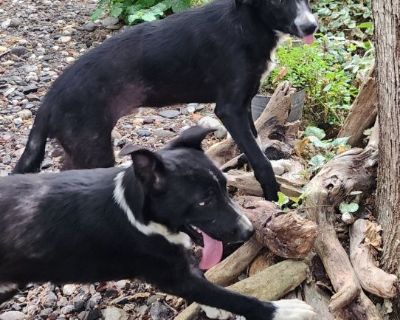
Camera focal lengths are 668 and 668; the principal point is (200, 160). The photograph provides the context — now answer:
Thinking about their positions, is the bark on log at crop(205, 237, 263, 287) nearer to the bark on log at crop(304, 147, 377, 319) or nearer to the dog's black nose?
the bark on log at crop(304, 147, 377, 319)

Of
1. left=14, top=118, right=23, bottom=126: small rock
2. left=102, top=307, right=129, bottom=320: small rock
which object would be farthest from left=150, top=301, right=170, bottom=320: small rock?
left=14, top=118, right=23, bottom=126: small rock

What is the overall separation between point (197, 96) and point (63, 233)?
1.91 m

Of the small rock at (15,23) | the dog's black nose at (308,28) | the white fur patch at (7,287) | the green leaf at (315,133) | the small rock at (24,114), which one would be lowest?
the green leaf at (315,133)

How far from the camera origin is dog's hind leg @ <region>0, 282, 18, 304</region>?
3.90 m

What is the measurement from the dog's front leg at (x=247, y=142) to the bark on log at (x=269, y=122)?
0.50m

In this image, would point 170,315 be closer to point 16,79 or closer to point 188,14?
point 188,14

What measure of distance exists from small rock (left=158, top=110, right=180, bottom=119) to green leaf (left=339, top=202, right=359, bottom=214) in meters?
2.72

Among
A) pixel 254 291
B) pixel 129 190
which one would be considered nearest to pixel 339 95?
pixel 254 291

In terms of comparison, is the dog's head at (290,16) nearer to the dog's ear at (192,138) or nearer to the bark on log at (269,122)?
the bark on log at (269,122)

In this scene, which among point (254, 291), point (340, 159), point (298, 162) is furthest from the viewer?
point (298, 162)

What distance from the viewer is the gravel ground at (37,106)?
4.48 m

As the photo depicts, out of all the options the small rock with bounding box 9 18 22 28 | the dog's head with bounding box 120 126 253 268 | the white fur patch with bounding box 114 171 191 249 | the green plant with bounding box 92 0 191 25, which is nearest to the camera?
the dog's head with bounding box 120 126 253 268

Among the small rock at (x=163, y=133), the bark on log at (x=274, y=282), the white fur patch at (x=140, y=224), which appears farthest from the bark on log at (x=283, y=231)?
the small rock at (x=163, y=133)

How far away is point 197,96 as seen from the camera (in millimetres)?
5215
